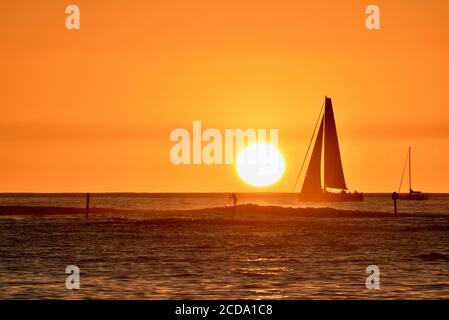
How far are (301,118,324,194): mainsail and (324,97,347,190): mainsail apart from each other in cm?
142

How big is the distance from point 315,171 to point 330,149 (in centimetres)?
579

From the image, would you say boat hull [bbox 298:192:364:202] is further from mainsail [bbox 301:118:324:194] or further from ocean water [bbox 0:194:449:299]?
ocean water [bbox 0:194:449:299]

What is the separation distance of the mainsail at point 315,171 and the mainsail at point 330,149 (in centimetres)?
142

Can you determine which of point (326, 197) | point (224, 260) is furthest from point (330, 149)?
point (224, 260)

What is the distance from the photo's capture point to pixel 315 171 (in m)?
145

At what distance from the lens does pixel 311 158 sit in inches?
5635

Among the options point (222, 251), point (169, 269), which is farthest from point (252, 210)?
point (169, 269)

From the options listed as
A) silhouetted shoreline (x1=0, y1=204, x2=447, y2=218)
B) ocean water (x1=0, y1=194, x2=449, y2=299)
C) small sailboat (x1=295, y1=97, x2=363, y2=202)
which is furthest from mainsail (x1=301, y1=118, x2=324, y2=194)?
ocean water (x1=0, y1=194, x2=449, y2=299)

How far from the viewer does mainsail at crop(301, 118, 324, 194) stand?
467 ft

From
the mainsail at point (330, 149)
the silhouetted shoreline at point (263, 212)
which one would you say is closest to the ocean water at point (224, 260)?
the silhouetted shoreline at point (263, 212)

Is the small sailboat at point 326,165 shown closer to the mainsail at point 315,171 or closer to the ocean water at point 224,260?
the mainsail at point 315,171

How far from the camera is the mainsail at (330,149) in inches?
5546
